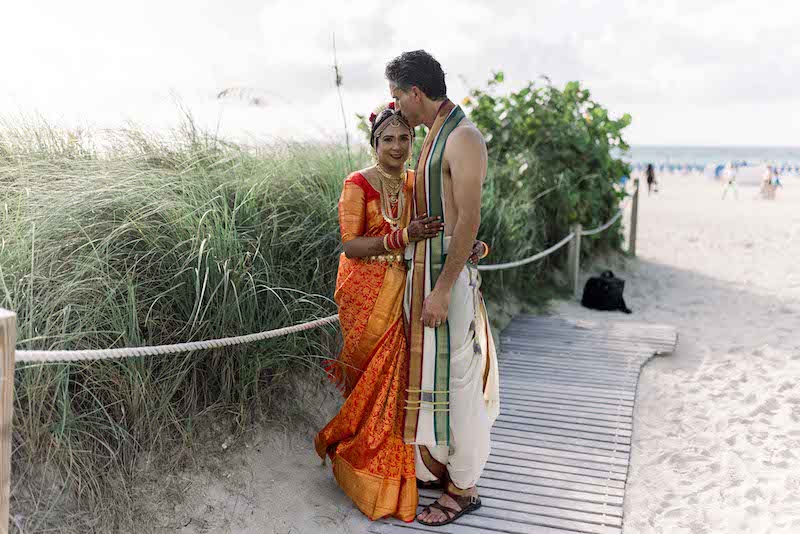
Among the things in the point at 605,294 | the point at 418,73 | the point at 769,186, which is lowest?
the point at 605,294

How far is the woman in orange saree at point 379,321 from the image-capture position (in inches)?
122

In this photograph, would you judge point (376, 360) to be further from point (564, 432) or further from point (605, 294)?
point (605, 294)

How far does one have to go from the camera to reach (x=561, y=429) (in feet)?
14.1

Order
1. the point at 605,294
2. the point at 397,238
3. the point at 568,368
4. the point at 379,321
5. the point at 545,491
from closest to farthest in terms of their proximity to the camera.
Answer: the point at 397,238 < the point at 379,321 < the point at 545,491 < the point at 568,368 < the point at 605,294

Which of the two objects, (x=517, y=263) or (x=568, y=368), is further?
(x=517, y=263)

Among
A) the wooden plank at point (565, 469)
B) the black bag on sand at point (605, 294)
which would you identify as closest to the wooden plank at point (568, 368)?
the wooden plank at point (565, 469)

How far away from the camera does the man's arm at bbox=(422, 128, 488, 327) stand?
272cm

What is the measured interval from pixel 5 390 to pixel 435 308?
154 cm

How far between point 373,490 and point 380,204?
126 cm

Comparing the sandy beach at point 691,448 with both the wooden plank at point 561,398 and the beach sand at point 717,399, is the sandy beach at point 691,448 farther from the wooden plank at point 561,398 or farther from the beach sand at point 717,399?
the wooden plank at point 561,398

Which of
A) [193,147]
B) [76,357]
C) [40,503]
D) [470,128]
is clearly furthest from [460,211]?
[193,147]

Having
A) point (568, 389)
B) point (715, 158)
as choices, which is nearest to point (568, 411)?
point (568, 389)

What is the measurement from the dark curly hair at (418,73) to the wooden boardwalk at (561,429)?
188cm

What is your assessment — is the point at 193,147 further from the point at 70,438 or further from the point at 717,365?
the point at 717,365
